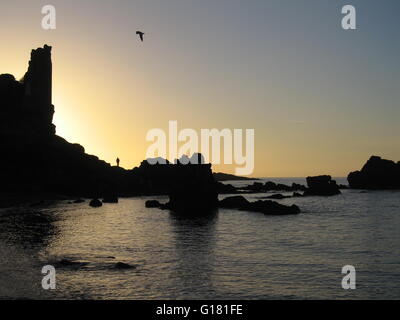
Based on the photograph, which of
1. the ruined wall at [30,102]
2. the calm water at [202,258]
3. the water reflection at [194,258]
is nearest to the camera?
the calm water at [202,258]

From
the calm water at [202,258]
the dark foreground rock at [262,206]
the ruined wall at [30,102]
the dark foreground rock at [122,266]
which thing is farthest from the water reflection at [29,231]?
the ruined wall at [30,102]

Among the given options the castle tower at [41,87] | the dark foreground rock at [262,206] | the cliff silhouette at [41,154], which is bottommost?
the dark foreground rock at [262,206]

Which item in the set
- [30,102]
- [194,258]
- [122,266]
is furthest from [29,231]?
[30,102]

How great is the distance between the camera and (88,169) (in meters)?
180

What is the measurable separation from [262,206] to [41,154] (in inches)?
3914

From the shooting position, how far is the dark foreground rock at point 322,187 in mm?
174887

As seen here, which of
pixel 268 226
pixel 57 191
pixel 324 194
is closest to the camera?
pixel 268 226

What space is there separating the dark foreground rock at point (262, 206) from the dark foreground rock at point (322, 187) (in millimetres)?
70370

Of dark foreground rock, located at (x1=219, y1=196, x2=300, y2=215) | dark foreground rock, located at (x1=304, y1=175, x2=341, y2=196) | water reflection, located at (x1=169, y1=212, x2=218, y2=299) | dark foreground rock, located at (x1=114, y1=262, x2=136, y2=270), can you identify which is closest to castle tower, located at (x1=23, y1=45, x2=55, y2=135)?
dark foreground rock, located at (x1=219, y1=196, x2=300, y2=215)

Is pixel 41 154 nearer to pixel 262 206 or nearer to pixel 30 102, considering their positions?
pixel 30 102

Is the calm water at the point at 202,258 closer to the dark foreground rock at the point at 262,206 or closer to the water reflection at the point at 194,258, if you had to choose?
the water reflection at the point at 194,258
